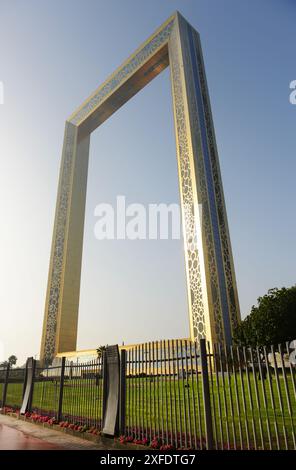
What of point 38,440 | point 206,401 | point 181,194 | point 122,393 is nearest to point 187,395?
point 206,401

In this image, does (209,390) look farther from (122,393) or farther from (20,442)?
(20,442)

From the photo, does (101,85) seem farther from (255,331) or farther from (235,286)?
(255,331)

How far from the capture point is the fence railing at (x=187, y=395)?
436 cm

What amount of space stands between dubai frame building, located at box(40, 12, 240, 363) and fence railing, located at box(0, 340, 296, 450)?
41.6 ft

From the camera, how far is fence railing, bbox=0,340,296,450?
14.3 ft

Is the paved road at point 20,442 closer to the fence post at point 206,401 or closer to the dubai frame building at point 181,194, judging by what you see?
the fence post at point 206,401

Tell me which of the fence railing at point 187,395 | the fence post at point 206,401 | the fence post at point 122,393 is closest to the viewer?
the fence railing at point 187,395

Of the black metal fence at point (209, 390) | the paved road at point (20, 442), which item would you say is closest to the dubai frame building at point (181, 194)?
the paved road at point (20, 442)

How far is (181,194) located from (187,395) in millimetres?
19137

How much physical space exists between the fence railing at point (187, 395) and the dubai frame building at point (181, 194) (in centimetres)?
1267

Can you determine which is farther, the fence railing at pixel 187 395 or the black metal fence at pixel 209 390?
the fence railing at pixel 187 395

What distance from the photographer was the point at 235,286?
23516mm

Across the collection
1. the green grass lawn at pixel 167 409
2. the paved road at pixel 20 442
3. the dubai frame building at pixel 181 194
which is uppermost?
the dubai frame building at pixel 181 194

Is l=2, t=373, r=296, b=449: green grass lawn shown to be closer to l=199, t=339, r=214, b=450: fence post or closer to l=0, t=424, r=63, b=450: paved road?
l=199, t=339, r=214, b=450: fence post
